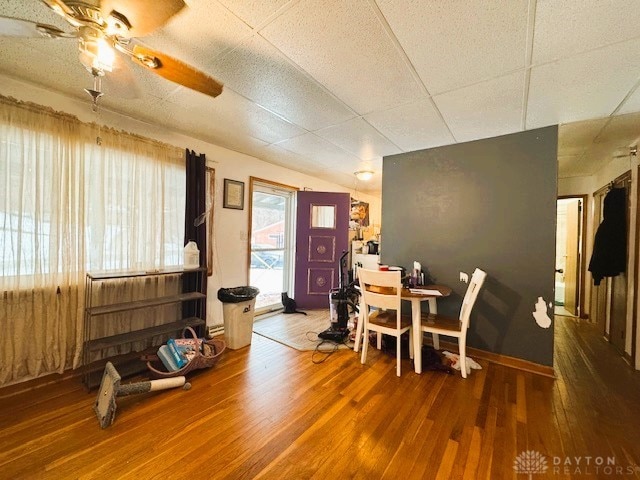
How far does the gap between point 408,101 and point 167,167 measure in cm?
246

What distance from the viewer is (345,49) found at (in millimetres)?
1456

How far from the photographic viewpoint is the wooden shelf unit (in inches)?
80.4

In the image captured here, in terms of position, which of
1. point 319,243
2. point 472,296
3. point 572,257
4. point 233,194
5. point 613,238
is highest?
point 233,194

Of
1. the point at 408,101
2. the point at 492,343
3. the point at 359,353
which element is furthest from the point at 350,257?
the point at 408,101

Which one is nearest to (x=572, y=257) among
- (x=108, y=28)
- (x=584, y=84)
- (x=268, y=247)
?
(x=584, y=84)

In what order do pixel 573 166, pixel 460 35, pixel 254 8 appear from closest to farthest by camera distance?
pixel 254 8 → pixel 460 35 → pixel 573 166

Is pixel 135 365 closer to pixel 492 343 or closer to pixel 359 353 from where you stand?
pixel 359 353

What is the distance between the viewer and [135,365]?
2260 mm

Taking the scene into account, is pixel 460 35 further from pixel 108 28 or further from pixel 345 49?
pixel 108 28

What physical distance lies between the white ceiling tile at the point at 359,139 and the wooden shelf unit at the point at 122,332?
2.05 metres

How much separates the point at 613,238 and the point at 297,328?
385cm

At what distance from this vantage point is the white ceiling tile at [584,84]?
57.2 inches

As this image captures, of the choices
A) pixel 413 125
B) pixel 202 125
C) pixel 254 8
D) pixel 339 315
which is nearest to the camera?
pixel 254 8

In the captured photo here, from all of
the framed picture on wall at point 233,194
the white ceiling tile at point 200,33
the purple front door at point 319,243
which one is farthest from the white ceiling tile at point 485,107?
the framed picture on wall at point 233,194
